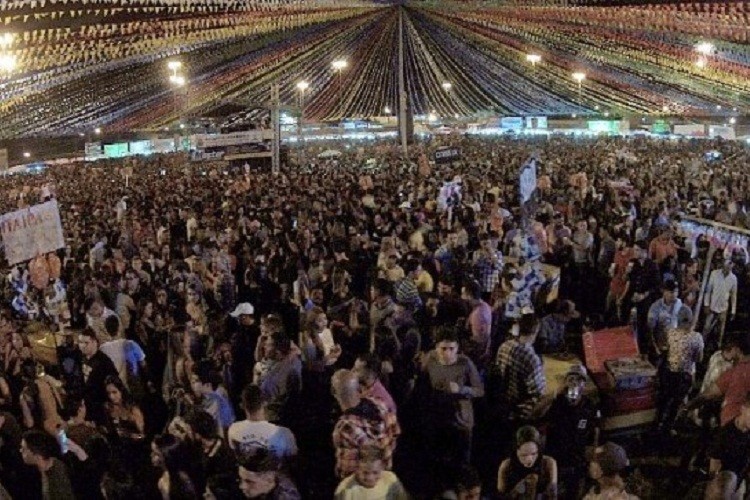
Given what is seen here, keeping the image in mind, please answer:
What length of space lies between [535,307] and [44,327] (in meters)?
5.96

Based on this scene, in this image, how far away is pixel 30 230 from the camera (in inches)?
316

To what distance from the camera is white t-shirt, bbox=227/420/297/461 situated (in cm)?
474

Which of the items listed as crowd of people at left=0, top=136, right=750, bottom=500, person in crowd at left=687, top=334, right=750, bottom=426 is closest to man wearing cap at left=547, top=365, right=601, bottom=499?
crowd of people at left=0, top=136, right=750, bottom=500

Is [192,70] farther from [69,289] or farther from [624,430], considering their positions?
[624,430]

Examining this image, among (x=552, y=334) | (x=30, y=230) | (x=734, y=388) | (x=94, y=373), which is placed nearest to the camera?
(x=734, y=388)

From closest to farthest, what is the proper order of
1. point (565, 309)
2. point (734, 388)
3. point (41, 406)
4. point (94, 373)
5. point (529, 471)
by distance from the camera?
point (529, 471) < point (734, 388) < point (41, 406) < point (94, 373) < point (565, 309)

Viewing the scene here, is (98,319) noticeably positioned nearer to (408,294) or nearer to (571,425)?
(408,294)

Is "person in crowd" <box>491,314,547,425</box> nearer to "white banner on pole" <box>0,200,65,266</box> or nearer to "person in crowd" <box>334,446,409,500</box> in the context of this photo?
"person in crowd" <box>334,446,409,500</box>

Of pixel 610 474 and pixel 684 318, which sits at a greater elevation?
pixel 610 474

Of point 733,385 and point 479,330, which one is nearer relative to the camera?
point 733,385

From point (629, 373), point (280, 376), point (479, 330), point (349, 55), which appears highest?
point (349, 55)

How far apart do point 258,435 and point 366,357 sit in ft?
3.72

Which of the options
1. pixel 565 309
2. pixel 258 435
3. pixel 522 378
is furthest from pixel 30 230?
pixel 565 309

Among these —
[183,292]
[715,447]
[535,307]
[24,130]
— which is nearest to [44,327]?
[183,292]
